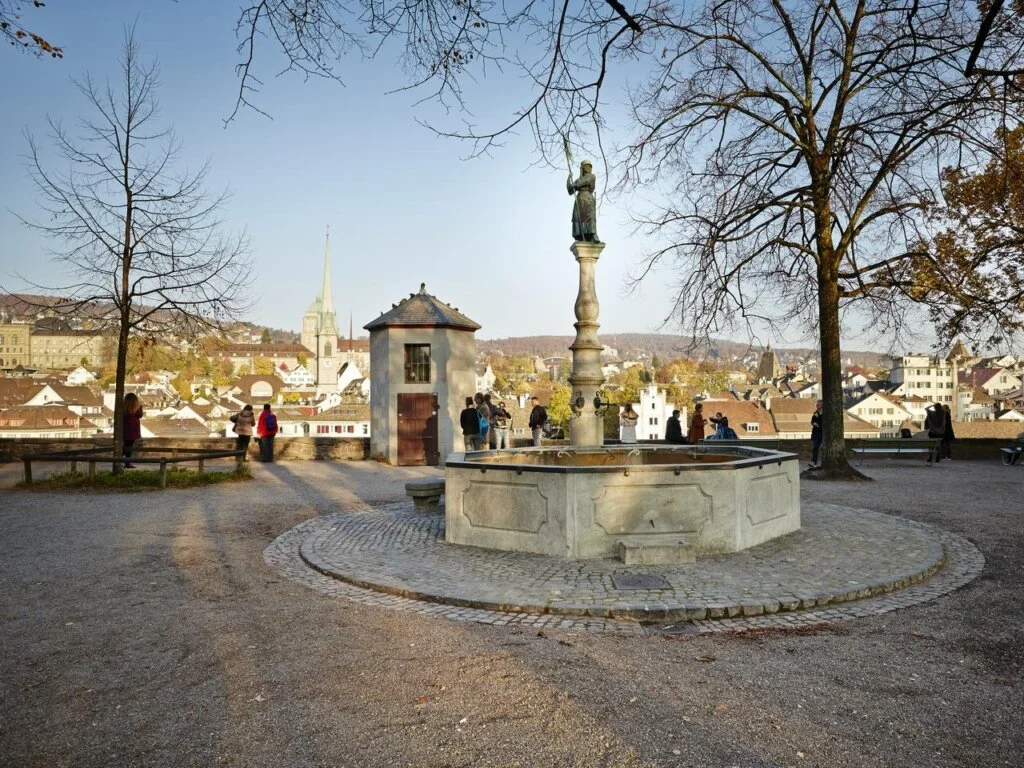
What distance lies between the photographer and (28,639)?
5.37 metres

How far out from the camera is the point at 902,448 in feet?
66.6

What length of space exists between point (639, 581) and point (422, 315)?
49.2 feet

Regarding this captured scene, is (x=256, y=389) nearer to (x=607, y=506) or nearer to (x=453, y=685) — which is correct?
(x=607, y=506)

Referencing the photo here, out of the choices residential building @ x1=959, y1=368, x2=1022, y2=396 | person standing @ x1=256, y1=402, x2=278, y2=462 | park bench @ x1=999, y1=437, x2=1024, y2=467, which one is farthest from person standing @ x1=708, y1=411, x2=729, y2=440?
residential building @ x1=959, y1=368, x2=1022, y2=396

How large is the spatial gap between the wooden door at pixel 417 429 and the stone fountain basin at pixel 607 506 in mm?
11687

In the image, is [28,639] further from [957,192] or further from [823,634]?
[957,192]

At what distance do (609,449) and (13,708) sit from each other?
26.7 ft

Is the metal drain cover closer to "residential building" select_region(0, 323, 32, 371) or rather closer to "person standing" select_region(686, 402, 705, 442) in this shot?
"person standing" select_region(686, 402, 705, 442)

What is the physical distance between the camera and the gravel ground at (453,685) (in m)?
3.63

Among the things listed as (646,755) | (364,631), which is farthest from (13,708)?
(646,755)

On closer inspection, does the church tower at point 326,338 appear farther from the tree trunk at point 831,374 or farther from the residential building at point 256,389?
the tree trunk at point 831,374

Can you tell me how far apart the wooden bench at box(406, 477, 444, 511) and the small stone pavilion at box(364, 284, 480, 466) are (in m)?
8.83

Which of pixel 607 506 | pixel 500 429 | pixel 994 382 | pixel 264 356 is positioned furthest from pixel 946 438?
pixel 264 356

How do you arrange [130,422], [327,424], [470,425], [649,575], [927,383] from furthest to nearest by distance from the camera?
[927,383]
[327,424]
[470,425]
[130,422]
[649,575]
